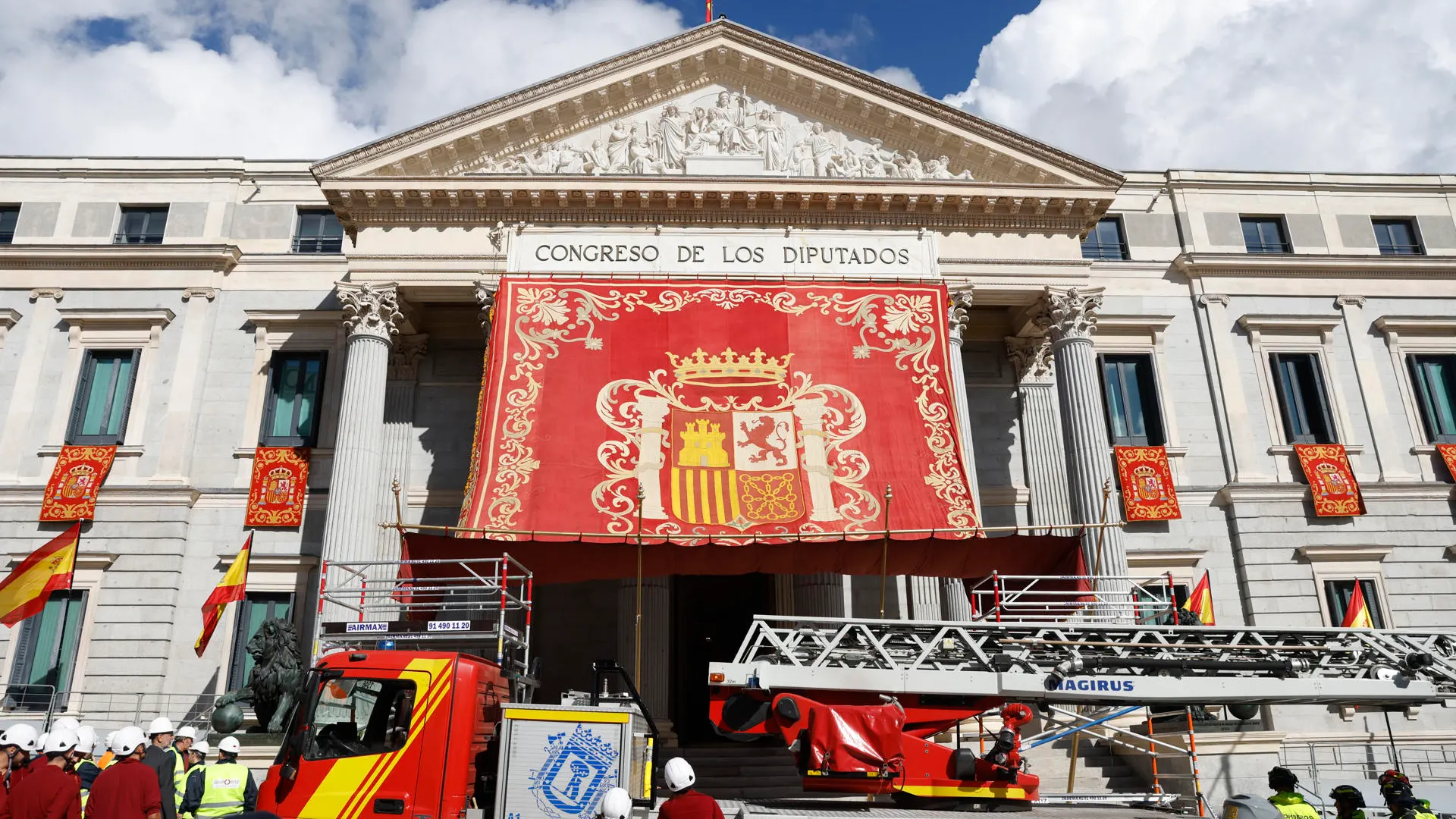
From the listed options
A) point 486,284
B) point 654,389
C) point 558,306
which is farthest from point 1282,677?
point 486,284

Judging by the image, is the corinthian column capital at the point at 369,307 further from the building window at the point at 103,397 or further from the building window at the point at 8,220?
the building window at the point at 8,220

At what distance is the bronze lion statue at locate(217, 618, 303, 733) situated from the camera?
60.7 ft

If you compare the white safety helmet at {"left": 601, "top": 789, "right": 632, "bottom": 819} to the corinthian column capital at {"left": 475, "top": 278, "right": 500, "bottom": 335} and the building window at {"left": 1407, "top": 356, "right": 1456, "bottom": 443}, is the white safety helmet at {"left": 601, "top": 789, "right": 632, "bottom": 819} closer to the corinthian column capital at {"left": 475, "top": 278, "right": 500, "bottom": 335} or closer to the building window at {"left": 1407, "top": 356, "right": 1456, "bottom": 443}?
the corinthian column capital at {"left": 475, "top": 278, "right": 500, "bottom": 335}

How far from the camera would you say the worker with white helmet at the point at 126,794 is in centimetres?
791

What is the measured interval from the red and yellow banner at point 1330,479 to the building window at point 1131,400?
369 cm

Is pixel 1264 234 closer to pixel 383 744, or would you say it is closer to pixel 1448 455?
pixel 1448 455

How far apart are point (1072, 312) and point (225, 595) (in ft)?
64.6

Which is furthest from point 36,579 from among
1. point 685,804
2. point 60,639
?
point 685,804

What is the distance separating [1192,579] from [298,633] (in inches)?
857

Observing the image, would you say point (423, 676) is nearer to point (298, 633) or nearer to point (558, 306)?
point (558, 306)

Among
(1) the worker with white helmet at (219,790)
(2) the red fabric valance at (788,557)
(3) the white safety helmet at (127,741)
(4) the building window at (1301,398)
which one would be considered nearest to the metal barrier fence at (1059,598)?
(2) the red fabric valance at (788,557)

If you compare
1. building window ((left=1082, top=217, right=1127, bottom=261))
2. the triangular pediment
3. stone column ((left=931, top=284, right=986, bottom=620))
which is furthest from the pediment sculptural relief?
building window ((left=1082, top=217, right=1127, bottom=261))

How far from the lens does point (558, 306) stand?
21531 millimetres

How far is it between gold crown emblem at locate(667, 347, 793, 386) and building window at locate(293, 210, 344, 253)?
38.3 ft
